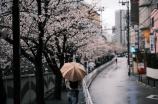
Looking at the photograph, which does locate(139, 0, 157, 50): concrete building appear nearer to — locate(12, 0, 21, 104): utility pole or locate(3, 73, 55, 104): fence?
locate(3, 73, 55, 104): fence

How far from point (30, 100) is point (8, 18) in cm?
657

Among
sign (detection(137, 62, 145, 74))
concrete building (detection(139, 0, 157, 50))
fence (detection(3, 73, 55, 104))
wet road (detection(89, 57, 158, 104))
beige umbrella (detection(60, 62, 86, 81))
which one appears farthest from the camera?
concrete building (detection(139, 0, 157, 50))

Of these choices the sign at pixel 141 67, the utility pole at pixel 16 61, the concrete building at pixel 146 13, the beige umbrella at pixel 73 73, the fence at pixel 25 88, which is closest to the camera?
the utility pole at pixel 16 61

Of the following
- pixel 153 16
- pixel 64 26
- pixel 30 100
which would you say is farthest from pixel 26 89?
pixel 153 16

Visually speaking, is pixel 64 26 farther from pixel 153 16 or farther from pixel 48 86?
pixel 153 16

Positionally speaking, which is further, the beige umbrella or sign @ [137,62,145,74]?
sign @ [137,62,145,74]

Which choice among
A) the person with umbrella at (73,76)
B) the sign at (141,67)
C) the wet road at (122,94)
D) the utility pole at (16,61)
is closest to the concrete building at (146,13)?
the sign at (141,67)

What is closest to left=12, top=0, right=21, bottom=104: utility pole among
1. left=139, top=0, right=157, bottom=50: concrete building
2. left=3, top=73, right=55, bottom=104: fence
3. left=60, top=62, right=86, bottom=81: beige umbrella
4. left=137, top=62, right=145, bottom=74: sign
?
left=60, top=62, right=86, bottom=81: beige umbrella

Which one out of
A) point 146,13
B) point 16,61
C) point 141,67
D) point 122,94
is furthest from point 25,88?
point 146,13

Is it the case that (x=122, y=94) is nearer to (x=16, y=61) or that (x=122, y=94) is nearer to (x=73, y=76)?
(x=73, y=76)

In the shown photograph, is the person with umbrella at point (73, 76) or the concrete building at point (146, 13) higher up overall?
the concrete building at point (146, 13)

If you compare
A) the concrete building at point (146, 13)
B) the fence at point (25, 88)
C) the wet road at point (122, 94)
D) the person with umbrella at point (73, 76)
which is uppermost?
the concrete building at point (146, 13)

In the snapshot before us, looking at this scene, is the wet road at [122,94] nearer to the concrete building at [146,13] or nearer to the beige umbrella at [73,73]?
the beige umbrella at [73,73]

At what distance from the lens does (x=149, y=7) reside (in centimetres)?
4762
